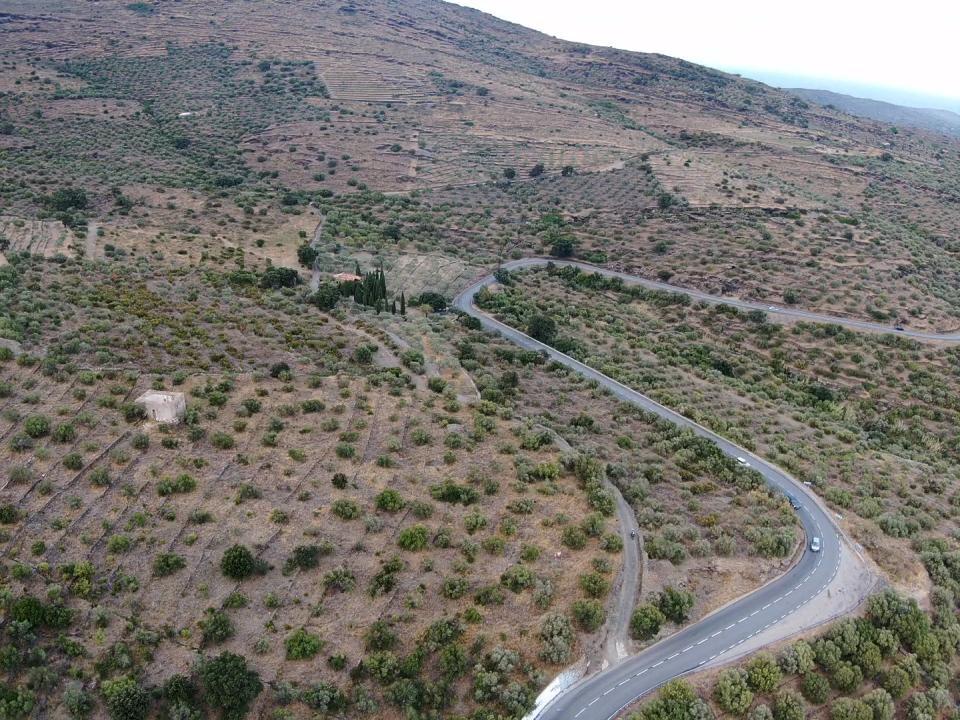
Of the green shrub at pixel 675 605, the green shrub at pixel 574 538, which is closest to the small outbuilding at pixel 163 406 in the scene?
the green shrub at pixel 574 538

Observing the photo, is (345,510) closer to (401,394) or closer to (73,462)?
(401,394)

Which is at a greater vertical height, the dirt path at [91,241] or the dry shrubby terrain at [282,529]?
the dirt path at [91,241]

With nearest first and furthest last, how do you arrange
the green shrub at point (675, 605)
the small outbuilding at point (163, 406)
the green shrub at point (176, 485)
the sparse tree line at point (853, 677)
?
the sparse tree line at point (853, 677) → the green shrub at point (675, 605) → the green shrub at point (176, 485) → the small outbuilding at point (163, 406)

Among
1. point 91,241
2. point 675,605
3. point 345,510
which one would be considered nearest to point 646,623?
point 675,605

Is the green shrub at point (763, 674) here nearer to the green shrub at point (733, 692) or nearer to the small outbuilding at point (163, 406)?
the green shrub at point (733, 692)

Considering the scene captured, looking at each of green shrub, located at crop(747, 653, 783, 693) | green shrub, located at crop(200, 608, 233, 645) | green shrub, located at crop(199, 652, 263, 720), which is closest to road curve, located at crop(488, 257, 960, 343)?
green shrub, located at crop(747, 653, 783, 693)

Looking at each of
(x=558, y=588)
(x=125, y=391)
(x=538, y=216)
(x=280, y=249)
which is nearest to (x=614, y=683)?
(x=558, y=588)

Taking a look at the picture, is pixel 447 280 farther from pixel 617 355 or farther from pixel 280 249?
pixel 617 355
